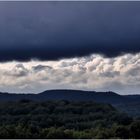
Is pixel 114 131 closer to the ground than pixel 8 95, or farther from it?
closer to the ground

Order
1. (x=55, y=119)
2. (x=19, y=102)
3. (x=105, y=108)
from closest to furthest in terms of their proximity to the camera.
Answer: (x=55, y=119)
(x=105, y=108)
(x=19, y=102)

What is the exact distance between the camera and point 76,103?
401 ft

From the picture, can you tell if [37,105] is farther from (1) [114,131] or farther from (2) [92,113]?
(1) [114,131]

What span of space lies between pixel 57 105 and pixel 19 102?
1213cm

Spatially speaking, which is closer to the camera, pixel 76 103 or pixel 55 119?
pixel 55 119

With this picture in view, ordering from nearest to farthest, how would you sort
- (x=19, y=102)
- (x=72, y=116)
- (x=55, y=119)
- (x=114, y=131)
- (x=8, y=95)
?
(x=114, y=131), (x=55, y=119), (x=72, y=116), (x=19, y=102), (x=8, y=95)

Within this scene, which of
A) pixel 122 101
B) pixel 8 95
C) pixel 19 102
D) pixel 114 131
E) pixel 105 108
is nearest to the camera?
pixel 114 131

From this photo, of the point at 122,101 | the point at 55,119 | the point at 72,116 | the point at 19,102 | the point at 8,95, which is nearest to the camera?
the point at 55,119

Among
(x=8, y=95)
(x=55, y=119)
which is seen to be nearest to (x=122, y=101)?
(x=8, y=95)

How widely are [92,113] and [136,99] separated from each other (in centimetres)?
6675

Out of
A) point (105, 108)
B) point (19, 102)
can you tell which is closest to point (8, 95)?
point (19, 102)

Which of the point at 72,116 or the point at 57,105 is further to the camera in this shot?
the point at 57,105

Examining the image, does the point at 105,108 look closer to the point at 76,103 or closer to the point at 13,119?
the point at 76,103

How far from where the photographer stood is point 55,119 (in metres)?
89.8
